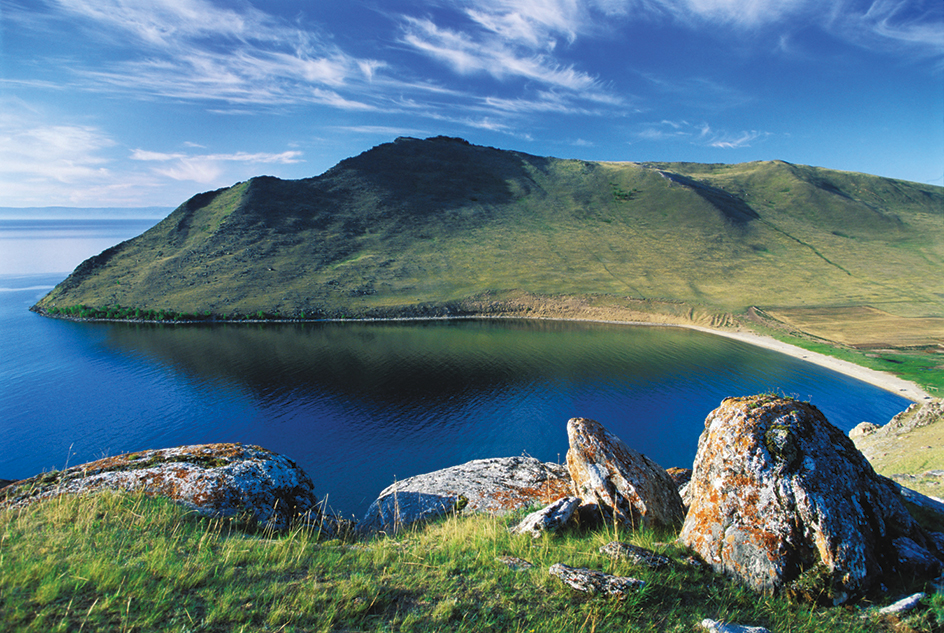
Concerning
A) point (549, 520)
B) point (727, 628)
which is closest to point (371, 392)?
point (549, 520)

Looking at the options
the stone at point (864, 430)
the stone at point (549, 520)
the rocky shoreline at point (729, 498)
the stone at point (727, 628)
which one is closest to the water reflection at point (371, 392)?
the stone at point (864, 430)

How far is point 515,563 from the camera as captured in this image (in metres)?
6.36

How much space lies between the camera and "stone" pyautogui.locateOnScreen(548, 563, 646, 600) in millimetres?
5367

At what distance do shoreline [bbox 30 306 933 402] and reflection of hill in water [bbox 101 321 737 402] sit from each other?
10.6ft

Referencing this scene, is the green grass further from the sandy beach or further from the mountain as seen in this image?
the mountain

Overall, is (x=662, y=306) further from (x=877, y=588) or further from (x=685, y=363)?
(x=877, y=588)

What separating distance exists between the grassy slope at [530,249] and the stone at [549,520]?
3103 inches

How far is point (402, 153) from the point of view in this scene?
165m

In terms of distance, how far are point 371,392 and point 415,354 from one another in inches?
624

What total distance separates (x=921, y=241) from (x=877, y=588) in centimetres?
18273

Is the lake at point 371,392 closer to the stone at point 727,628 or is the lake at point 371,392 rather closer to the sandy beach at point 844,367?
the sandy beach at point 844,367

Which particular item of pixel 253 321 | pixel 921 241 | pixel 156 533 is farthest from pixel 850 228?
pixel 156 533

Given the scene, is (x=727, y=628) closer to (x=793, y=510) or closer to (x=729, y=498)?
(x=729, y=498)

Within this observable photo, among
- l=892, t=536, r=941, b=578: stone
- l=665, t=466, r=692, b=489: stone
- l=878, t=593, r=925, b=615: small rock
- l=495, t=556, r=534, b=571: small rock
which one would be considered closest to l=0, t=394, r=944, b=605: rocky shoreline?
l=892, t=536, r=941, b=578: stone
